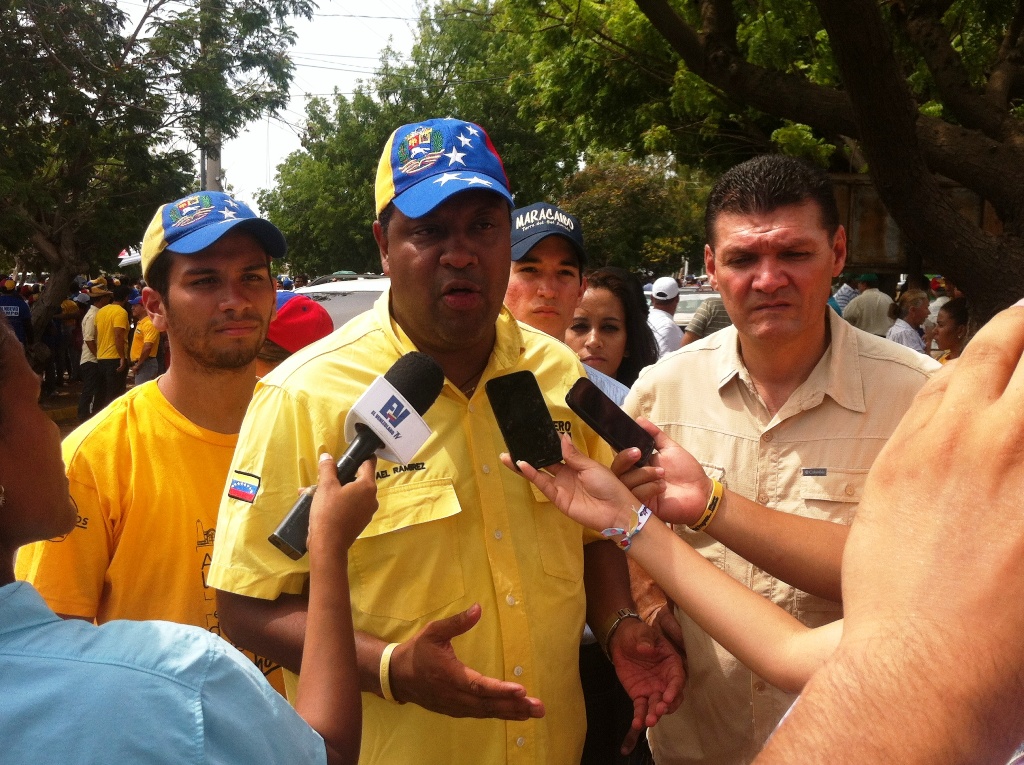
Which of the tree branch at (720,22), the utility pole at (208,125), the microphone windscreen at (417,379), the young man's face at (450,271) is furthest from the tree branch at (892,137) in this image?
the utility pole at (208,125)

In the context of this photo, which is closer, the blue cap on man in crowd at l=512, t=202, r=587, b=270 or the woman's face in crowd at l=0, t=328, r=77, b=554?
the woman's face in crowd at l=0, t=328, r=77, b=554

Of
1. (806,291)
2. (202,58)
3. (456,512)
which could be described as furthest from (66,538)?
(202,58)

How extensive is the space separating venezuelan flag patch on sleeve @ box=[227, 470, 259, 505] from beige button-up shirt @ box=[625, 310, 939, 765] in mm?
1345

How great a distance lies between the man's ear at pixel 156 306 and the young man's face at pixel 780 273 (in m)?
1.91

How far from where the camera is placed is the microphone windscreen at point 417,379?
6.19 ft

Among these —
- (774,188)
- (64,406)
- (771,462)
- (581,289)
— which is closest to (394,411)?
(771,462)

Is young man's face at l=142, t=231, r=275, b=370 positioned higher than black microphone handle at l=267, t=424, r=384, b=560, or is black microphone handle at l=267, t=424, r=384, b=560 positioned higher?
young man's face at l=142, t=231, r=275, b=370

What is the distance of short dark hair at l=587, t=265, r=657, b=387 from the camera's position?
4.95 m

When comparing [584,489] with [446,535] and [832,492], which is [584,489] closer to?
[446,535]

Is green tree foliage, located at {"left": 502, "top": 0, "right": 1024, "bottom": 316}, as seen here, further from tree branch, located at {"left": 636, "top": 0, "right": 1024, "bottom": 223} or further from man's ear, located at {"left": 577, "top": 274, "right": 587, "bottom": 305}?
man's ear, located at {"left": 577, "top": 274, "right": 587, "bottom": 305}

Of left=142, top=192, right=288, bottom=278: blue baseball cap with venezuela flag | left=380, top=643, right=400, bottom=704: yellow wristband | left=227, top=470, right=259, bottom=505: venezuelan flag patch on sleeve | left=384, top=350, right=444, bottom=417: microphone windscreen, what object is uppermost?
left=142, top=192, right=288, bottom=278: blue baseball cap with venezuela flag

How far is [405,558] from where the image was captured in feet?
Result: 6.90

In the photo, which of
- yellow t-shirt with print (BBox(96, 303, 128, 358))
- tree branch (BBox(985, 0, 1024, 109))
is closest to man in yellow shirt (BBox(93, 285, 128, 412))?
yellow t-shirt with print (BBox(96, 303, 128, 358))

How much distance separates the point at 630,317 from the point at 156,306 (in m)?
2.67
